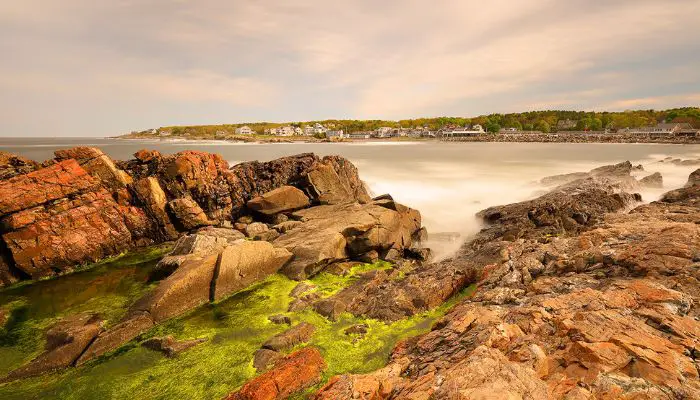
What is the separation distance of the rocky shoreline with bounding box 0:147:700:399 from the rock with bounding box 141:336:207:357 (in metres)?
0.06

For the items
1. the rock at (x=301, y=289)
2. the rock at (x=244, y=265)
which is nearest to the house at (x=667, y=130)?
the rock at (x=301, y=289)

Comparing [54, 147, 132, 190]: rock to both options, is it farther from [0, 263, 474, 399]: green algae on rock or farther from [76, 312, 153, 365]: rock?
[0, 263, 474, 399]: green algae on rock

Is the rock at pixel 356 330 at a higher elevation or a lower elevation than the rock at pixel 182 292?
lower

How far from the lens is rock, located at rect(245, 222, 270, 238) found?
2214 cm

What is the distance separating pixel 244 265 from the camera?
16453mm

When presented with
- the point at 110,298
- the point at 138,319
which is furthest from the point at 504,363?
the point at 110,298

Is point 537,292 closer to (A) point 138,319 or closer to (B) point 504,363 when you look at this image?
(B) point 504,363

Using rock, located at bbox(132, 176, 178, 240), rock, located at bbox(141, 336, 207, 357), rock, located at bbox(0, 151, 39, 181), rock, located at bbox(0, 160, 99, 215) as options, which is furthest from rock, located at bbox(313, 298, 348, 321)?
rock, located at bbox(0, 151, 39, 181)

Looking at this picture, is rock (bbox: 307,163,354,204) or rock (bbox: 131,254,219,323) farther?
rock (bbox: 307,163,354,204)

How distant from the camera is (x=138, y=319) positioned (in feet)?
42.5

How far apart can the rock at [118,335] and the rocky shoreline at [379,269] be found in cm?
4

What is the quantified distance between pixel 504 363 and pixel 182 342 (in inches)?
413

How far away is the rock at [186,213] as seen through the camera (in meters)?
23.5

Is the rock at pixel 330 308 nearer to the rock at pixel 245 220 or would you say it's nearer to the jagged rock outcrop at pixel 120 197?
the jagged rock outcrop at pixel 120 197
